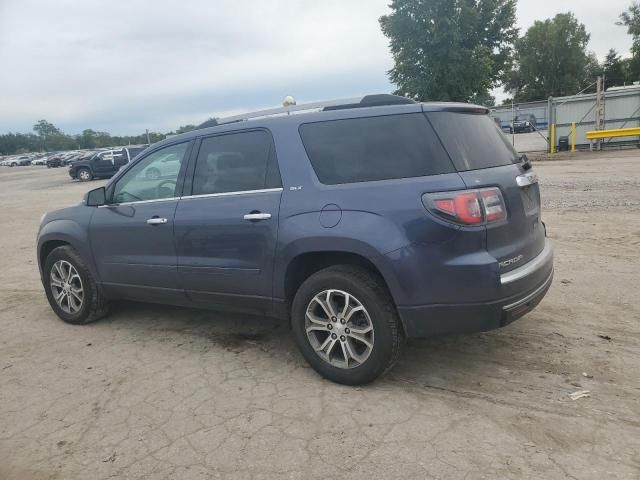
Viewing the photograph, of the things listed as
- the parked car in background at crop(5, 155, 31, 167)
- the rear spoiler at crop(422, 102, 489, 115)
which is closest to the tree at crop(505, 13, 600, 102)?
the parked car in background at crop(5, 155, 31, 167)

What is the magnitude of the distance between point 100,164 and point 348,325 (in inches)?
1057

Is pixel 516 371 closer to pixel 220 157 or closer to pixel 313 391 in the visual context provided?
pixel 313 391

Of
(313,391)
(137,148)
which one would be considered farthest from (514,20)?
(313,391)

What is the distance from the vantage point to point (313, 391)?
3.47 m

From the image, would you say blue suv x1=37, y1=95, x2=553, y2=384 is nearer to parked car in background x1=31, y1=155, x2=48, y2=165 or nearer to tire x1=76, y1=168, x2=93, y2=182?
tire x1=76, y1=168, x2=93, y2=182

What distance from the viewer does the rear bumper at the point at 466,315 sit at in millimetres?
3084

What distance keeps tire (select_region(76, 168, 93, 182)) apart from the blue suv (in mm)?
25543

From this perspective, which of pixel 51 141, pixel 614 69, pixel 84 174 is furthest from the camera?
pixel 51 141

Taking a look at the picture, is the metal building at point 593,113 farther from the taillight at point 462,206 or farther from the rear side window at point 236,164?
the taillight at point 462,206

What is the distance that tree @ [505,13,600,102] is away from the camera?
6619 cm

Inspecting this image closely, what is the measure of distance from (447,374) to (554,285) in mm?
2275

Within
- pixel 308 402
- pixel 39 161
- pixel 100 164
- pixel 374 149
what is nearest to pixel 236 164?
pixel 374 149

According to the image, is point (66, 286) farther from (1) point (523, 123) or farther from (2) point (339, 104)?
(1) point (523, 123)

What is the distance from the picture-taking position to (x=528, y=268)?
3.32 m
